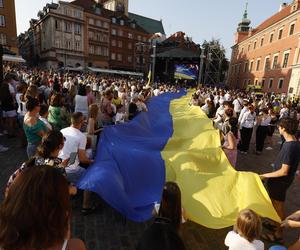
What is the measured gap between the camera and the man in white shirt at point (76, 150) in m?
4.07

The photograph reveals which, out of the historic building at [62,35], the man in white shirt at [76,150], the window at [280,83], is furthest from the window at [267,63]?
the man in white shirt at [76,150]

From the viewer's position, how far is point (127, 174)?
14.4 ft

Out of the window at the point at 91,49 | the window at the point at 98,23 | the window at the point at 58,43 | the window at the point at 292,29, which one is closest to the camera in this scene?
the window at the point at 292,29

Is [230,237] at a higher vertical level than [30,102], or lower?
lower

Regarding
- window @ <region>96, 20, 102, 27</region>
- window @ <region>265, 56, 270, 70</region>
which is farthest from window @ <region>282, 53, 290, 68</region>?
window @ <region>96, 20, 102, 27</region>

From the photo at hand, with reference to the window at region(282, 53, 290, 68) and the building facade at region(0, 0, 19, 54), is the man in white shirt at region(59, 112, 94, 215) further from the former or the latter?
the building facade at region(0, 0, 19, 54)

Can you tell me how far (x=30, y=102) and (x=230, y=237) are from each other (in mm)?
4017

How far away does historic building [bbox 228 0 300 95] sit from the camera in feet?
107

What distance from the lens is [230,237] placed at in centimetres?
291

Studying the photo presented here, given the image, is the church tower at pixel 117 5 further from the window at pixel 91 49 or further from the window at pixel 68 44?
the window at pixel 68 44

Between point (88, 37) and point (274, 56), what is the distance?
1518 inches

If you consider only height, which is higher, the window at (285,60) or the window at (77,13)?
the window at (77,13)

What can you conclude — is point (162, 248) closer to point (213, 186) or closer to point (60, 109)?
point (213, 186)

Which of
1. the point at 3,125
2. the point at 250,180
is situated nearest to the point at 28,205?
the point at 250,180
